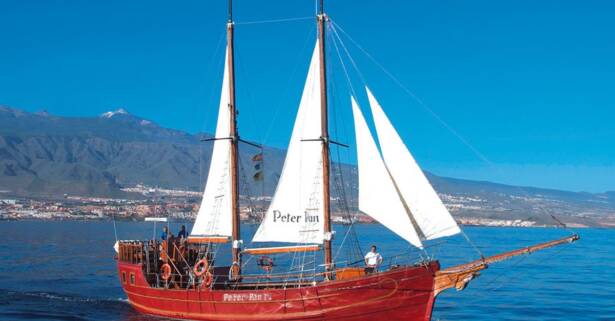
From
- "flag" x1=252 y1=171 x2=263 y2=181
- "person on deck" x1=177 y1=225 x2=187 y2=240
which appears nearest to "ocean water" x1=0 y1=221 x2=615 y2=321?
"person on deck" x1=177 y1=225 x2=187 y2=240

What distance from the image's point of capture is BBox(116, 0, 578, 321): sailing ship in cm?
3081

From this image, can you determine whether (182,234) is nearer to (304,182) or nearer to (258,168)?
(258,168)

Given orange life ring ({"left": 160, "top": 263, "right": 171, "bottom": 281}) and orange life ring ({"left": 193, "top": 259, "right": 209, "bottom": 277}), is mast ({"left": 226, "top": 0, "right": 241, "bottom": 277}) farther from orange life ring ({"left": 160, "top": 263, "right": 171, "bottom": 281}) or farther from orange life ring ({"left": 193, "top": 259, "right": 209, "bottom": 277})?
orange life ring ({"left": 160, "top": 263, "right": 171, "bottom": 281})

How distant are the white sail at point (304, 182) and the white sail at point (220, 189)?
4694 millimetres

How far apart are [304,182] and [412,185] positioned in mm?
5480

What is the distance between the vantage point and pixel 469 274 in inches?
1227

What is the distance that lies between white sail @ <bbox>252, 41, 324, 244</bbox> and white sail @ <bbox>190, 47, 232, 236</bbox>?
4694 mm

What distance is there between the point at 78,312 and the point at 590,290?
35.2 meters

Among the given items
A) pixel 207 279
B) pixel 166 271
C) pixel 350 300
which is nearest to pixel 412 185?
pixel 350 300

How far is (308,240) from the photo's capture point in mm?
34000

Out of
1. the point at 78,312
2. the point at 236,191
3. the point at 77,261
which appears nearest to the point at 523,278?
the point at 236,191

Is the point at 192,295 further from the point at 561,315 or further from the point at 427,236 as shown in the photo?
the point at 561,315

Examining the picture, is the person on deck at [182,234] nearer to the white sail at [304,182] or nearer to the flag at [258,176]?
the flag at [258,176]

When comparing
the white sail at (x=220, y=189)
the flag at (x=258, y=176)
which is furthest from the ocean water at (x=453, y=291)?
the flag at (x=258, y=176)
